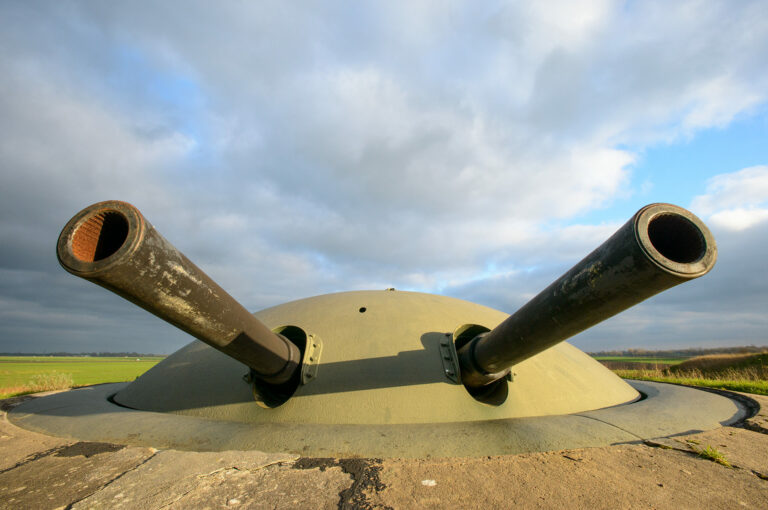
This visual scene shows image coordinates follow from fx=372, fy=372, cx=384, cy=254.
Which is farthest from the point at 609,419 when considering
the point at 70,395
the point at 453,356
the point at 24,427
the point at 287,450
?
the point at 70,395

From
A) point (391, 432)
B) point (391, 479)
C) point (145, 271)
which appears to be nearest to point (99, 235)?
point (145, 271)

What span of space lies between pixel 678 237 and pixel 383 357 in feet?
12.1

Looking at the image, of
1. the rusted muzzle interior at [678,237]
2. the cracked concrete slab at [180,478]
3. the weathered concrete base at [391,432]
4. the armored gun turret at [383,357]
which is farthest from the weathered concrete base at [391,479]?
the rusted muzzle interior at [678,237]

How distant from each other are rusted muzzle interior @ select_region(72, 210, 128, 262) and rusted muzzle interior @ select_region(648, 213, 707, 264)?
4.02 meters

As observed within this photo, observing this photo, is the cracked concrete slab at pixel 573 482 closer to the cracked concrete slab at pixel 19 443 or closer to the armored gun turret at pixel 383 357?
the armored gun turret at pixel 383 357

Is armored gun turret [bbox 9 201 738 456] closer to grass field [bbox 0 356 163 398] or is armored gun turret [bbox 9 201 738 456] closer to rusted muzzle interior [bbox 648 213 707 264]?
rusted muzzle interior [bbox 648 213 707 264]

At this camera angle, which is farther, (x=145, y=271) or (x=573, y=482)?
(x=573, y=482)

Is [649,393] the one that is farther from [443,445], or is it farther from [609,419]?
[443,445]

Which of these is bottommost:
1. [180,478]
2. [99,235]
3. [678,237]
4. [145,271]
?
[180,478]

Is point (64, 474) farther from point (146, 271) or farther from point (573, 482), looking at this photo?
point (573, 482)

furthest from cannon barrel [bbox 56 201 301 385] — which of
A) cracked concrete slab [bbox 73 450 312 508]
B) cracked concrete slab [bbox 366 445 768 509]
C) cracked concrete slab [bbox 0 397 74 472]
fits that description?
cracked concrete slab [bbox 0 397 74 472]

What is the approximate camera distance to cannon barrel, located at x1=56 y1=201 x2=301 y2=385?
2641 mm

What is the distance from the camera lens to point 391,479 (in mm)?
2994

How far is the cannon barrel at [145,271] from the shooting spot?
104 inches
